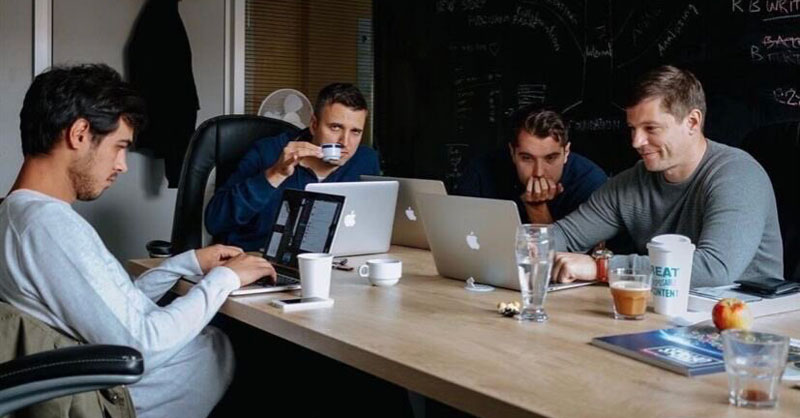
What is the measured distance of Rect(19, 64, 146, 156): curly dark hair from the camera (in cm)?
162

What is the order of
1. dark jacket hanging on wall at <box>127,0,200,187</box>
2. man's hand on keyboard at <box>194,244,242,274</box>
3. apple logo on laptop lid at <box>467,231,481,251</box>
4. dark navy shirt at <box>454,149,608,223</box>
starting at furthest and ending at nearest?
dark jacket hanging on wall at <box>127,0,200,187</box> < dark navy shirt at <box>454,149,608,223</box> < man's hand on keyboard at <box>194,244,242,274</box> < apple logo on laptop lid at <box>467,231,481,251</box>

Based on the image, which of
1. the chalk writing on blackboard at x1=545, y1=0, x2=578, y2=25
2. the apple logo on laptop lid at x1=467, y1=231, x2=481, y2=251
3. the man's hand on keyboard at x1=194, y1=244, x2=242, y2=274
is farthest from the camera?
the chalk writing on blackboard at x1=545, y1=0, x2=578, y2=25

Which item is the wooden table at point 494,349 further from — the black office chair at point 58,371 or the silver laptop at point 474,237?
the black office chair at point 58,371

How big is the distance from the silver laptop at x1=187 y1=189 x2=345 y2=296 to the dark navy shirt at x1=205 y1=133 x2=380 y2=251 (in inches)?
20.1

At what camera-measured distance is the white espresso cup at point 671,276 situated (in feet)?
5.46

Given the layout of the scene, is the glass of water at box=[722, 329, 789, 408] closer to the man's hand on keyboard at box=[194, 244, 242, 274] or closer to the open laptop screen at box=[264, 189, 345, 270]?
the open laptop screen at box=[264, 189, 345, 270]

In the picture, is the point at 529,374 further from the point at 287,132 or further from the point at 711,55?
the point at 711,55

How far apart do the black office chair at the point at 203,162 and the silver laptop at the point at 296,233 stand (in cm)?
69

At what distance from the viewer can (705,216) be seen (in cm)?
210

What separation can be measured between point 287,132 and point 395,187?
30.7 inches

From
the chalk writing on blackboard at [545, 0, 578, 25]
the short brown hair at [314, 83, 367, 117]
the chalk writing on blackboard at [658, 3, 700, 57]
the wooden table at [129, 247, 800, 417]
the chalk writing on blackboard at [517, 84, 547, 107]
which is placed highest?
the chalk writing on blackboard at [545, 0, 578, 25]

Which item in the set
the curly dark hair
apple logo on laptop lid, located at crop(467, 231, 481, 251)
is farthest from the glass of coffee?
the curly dark hair

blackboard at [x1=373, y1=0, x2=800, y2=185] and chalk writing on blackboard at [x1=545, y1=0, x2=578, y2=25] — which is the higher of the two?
chalk writing on blackboard at [x1=545, y1=0, x2=578, y2=25]

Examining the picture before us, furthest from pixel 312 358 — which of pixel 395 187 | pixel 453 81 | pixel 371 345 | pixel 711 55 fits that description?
pixel 453 81
